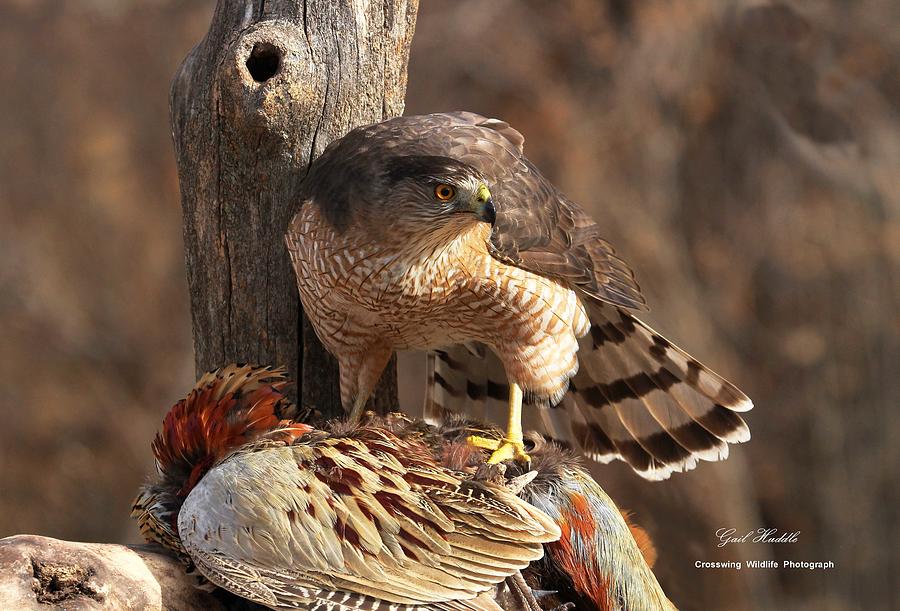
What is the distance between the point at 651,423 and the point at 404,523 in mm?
1339

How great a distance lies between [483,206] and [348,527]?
3.45ft

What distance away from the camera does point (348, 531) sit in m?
2.61

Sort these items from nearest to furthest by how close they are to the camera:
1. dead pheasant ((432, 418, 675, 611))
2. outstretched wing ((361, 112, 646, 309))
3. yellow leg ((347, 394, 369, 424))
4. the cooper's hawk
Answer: dead pheasant ((432, 418, 675, 611)) → the cooper's hawk → outstretched wing ((361, 112, 646, 309)) → yellow leg ((347, 394, 369, 424))

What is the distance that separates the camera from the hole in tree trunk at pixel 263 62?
331 centimetres

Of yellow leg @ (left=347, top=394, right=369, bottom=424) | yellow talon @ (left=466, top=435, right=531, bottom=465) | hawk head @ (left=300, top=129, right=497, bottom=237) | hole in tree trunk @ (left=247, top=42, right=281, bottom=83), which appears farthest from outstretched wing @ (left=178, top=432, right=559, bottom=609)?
hole in tree trunk @ (left=247, top=42, right=281, bottom=83)

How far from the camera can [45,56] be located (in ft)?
27.9

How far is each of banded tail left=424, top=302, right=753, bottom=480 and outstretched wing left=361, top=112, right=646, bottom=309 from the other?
22cm

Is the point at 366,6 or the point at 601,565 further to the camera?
the point at 366,6

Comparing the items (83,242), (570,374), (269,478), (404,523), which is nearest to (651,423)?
(570,374)

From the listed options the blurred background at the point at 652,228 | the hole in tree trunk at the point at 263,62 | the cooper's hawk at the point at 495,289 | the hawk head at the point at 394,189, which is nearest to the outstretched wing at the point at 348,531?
the cooper's hawk at the point at 495,289

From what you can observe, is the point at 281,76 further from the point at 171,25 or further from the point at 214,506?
the point at 171,25

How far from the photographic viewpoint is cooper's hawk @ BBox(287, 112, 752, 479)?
3170 millimetres

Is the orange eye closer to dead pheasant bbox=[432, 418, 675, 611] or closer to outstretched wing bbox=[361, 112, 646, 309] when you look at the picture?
outstretched wing bbox=[361, 112, 646, 309]

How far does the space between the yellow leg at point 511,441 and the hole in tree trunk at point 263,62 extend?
4.62ft
